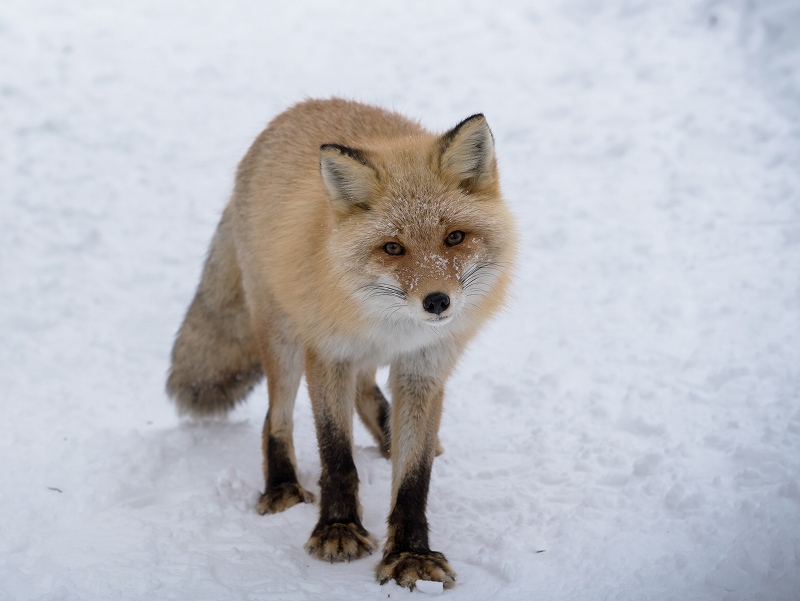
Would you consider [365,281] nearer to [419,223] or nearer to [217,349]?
[419,223]

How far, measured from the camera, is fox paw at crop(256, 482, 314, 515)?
3869mm

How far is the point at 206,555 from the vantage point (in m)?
3.27

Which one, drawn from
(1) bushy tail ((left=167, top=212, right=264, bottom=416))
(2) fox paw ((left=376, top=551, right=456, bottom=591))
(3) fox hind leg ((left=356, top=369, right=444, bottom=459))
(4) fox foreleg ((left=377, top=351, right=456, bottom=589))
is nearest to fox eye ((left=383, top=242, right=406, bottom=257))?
(4) fox foreleg ((left=377, top=351, right=456, bottom=589))

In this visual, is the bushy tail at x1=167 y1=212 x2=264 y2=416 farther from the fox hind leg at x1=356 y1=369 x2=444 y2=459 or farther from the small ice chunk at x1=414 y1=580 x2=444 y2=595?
the small ice chunk at x1=414 y1=580 x2=444 y2=595

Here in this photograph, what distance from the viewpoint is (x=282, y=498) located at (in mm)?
3906

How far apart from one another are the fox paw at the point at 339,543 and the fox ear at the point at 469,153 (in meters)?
Result: 1.66

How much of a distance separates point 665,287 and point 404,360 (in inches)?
126

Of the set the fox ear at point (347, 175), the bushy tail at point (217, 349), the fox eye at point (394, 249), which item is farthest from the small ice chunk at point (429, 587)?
the bushy tail at point (217, 349)

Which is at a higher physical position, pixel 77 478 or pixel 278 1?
pixel 278 1

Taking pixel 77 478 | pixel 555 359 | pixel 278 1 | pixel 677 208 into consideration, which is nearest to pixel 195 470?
pixel 77 478

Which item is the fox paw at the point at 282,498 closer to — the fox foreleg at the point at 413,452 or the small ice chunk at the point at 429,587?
the fox foreleg at the point at 413,452

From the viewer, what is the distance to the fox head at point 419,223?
289cm

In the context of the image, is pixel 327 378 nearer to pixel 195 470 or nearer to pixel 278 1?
pixel 195 470

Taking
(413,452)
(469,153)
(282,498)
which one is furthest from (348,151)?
(282,498)
